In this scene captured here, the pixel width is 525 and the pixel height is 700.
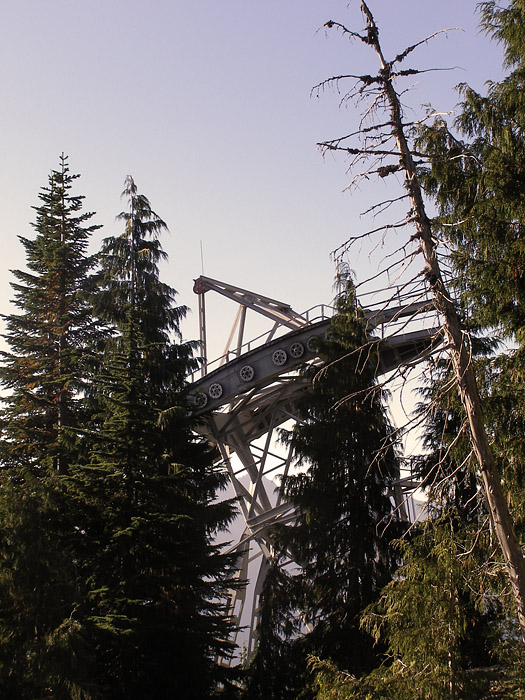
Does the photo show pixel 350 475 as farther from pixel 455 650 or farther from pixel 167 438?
pixel 455 650

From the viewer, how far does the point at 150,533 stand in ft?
45.7

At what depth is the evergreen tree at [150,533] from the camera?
42.4 ft

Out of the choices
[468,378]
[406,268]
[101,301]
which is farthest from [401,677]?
[101,301]

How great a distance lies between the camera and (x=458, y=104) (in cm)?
1073

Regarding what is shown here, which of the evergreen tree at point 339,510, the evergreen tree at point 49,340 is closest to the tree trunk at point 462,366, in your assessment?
the evergreen tree at point 339,510

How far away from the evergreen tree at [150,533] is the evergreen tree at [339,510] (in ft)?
5.92

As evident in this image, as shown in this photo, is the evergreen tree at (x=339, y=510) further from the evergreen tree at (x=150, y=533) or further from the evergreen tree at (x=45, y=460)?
the evergreen tree at (x=45, y=460)

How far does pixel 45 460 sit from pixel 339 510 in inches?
290

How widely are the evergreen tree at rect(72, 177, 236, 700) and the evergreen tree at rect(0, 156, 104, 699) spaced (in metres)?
0.75

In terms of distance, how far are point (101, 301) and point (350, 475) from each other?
26.7 feet

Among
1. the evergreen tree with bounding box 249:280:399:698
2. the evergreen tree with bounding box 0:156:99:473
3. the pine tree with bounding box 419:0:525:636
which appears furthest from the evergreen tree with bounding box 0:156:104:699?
the pine tree with bounding box 419:0:525:636

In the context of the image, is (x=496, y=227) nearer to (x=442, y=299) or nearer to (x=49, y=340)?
(x=442, y=299)

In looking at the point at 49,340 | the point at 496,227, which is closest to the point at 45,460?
the point at 49,340

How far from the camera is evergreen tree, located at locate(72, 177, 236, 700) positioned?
42.4ft
